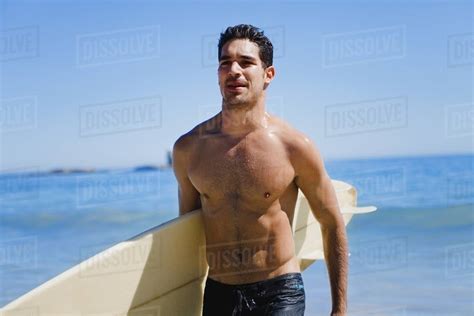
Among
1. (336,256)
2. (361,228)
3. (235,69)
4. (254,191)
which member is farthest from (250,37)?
(361,228)

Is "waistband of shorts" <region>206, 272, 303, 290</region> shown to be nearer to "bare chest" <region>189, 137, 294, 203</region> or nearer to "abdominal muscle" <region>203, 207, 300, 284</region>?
"abdominal muscle" <region>203, 207, 300, 284</region>

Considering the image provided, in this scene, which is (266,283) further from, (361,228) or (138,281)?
(361,228)

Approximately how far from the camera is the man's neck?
2.44 m

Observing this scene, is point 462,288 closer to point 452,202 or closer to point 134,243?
point 134,243

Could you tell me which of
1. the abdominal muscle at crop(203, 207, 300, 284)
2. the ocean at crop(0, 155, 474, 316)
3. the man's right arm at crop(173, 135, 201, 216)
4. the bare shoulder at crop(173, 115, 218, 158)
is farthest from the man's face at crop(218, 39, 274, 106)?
the ocean at crop(0, 155, 474, 316)

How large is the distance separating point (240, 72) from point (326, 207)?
0.60 metres

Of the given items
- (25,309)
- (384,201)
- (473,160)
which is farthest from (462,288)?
(473,160)

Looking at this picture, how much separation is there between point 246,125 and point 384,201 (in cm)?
1177

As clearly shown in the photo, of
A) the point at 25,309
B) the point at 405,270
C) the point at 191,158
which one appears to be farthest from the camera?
the point at 405,270

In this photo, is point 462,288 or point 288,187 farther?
point 462,288

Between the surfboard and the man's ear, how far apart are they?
0.58 metres

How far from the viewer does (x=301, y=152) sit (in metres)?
2.39

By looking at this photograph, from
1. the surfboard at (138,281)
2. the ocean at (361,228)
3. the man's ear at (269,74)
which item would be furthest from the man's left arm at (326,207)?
the ocean at (361,228)

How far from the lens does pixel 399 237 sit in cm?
1145
